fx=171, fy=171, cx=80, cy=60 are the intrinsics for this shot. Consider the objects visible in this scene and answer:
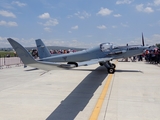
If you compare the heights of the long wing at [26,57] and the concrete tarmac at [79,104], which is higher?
the long wing at [26,57]

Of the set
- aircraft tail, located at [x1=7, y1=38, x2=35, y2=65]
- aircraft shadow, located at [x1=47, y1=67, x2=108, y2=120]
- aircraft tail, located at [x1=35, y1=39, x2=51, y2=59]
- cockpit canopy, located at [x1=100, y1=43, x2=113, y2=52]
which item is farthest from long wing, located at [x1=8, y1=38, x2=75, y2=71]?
aircraft tail, located at [x1=35, y1=39, x2=51, y2=59]

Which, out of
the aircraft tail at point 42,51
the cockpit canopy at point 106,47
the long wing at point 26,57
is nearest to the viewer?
the long wing at point 26,57

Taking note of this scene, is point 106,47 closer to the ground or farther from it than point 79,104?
farther from it

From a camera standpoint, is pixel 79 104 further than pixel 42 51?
No

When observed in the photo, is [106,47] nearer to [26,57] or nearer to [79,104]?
[79,104]

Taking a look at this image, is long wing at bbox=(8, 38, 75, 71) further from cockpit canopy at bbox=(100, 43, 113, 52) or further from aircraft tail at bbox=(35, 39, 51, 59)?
aircraft tail at bbox=(35, 39, 51, 59)

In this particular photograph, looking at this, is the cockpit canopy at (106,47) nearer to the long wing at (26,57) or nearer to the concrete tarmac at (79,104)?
the concrete tarmac at (79,104)

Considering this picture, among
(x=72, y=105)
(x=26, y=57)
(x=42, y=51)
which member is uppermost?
(x=42, y=51)

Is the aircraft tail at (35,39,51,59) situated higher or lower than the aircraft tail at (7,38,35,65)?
higher

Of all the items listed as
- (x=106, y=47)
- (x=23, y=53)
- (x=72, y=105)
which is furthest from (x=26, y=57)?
(x=106, y=47)

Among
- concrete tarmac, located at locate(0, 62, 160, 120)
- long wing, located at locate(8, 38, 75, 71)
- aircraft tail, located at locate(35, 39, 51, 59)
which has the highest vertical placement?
aircraft tail, located at locate(35, 39, 51, 59)

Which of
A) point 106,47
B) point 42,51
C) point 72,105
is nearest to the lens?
point 72,105

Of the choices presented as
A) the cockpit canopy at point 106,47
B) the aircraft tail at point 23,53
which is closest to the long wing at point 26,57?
the aircraft tail at point 23,53

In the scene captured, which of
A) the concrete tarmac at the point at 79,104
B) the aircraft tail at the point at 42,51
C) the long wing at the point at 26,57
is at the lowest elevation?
the concrete tarmac at the point at 79,104
